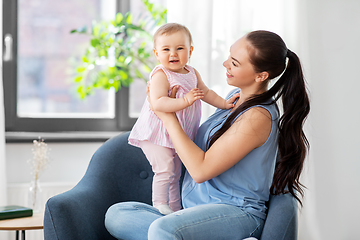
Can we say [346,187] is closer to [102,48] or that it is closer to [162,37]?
[162,37]

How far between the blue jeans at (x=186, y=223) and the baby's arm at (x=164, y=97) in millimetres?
369

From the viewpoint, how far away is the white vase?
2043 mm

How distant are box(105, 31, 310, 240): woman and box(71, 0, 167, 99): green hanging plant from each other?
1.17 meters

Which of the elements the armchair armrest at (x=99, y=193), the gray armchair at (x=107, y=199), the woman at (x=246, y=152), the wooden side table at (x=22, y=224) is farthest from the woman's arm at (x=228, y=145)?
the wooden side table at (x=22, y=224)

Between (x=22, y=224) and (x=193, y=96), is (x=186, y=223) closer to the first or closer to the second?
(x=193, y=96)

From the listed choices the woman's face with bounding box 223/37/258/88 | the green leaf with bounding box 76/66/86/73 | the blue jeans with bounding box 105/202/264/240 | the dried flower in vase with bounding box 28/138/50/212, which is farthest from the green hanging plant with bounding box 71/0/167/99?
the blue jeans with bounding box 105/202/264/240

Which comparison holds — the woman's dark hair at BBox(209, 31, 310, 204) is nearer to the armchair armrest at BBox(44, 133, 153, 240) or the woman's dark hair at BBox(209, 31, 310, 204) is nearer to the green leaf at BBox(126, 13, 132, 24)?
the armchair armrest at BBox(44, 133, 153, 240)

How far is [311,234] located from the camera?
2289 mm

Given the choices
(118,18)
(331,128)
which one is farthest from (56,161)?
(331,128)

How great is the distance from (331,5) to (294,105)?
1.06 meters

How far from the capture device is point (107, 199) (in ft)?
5.52

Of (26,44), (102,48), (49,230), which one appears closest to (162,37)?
(49,230)

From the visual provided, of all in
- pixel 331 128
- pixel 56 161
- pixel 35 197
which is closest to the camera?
pixel 35 197

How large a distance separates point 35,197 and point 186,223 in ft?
4.00
